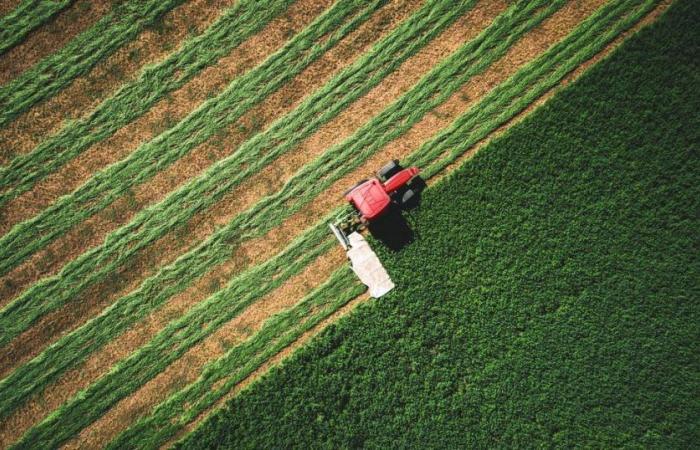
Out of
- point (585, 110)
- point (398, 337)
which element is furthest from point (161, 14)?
point (585, 110)

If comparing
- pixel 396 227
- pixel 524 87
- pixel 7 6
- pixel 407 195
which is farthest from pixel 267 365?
pixel 7 6

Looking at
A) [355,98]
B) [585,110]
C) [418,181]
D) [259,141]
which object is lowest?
[585,110]

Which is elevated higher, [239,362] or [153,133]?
[153,133]

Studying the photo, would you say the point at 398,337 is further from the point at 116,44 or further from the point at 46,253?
the point at 116,44

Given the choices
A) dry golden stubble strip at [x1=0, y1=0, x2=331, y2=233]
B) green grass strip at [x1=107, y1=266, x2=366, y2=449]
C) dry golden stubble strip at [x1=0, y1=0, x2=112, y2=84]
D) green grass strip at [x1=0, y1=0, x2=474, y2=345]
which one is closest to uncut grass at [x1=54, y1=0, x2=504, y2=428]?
green grass strip at [x1=0, y1=0, x2=474, y2=345]

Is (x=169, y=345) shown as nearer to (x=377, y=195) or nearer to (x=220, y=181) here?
(x=220, y=181)

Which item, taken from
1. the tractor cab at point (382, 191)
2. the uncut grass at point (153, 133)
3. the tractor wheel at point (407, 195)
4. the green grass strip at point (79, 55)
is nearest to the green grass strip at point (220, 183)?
the uncut grass at point (153, 133)
